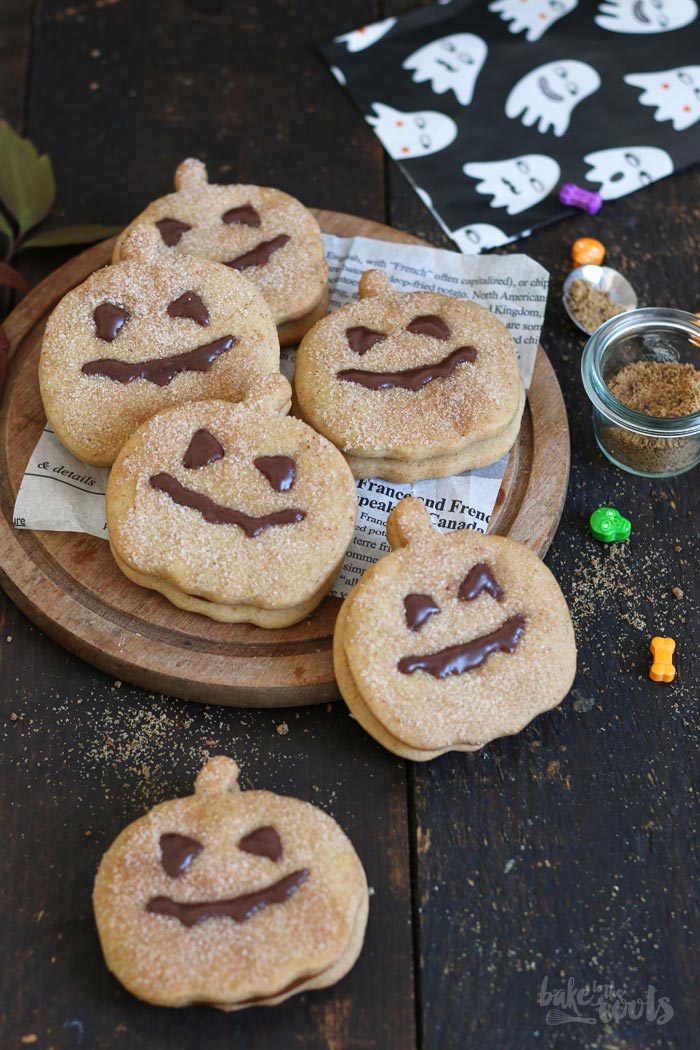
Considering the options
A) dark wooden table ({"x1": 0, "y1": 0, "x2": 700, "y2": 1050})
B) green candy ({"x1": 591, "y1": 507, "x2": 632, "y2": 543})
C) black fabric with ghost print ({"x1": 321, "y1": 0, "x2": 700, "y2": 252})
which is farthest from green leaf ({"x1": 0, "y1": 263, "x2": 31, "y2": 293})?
green candy ({"x1": 591, "y1": 507, "x2": 632, "y2": 543})

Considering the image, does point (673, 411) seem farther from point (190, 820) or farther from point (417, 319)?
point (190, 820)

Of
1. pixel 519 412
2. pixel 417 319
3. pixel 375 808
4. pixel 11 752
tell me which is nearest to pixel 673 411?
pixel 519 412

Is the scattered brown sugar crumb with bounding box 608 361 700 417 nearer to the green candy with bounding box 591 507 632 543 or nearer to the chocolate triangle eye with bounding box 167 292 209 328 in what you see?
the green candy with bounding box 591 507 632 543

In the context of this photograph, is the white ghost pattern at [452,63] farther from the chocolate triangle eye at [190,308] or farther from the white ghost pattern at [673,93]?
the chocolate triangle eye at [190,308]

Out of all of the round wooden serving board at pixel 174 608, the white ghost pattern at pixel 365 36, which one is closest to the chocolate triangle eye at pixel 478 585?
the round wooden serving board at pixel 174 608

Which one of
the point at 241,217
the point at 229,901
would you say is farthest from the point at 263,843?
the point at 241,217
